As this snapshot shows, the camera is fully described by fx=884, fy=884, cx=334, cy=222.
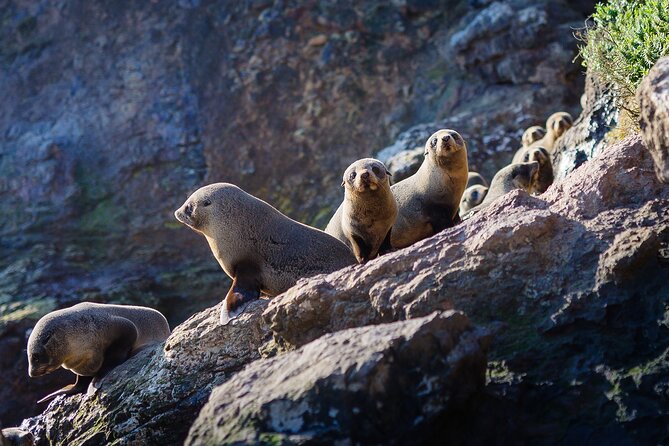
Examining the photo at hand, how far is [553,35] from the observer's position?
16.2 meters

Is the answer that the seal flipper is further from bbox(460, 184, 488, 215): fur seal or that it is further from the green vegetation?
bbox(460, 184, 488, 215): fur seal

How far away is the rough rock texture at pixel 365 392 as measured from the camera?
4727 mm

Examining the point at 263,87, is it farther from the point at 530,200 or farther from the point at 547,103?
the point at 530,200

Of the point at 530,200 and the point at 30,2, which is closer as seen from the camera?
the point at 530,200

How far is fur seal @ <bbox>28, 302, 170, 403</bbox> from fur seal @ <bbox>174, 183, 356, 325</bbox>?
57.7 inches

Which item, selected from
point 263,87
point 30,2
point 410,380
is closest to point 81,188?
point 263,87

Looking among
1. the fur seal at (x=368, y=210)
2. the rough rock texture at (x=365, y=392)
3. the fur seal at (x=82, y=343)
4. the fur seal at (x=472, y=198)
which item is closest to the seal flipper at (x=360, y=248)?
the fur seal at (x=368, y=210)

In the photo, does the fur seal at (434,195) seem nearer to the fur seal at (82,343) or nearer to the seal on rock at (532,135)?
the fur seal at (82,343)

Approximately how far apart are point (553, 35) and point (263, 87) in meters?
6.05

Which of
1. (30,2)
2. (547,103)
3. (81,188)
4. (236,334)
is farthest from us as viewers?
(30,2)

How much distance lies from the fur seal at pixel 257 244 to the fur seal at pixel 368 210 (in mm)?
200

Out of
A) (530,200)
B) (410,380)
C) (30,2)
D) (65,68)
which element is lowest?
(410,380)

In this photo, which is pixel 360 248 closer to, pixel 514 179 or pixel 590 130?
pixel 514 179

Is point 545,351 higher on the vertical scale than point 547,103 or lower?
lower
